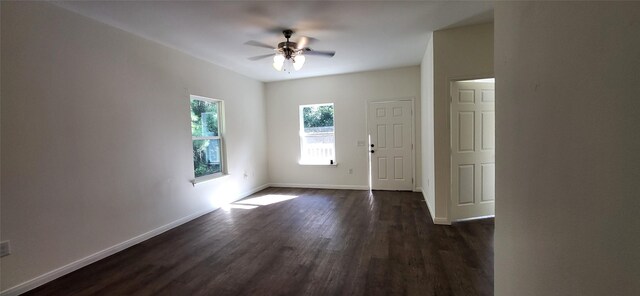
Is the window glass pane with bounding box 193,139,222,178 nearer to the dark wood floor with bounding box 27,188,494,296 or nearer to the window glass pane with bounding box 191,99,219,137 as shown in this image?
the window glass pane with bounding box 191,99,219,137

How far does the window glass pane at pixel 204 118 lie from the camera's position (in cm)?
424

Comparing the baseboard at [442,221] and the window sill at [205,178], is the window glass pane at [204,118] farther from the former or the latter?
the baseboard at [442,221]

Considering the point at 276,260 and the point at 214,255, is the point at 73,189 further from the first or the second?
the point at 276,260

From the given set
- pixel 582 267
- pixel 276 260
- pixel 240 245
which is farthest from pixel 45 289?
pixel 582 267

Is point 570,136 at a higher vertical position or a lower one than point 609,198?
higher

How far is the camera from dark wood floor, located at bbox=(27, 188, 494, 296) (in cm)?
216

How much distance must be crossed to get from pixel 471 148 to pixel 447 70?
1.11m

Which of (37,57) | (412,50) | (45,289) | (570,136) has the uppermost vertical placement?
(412,50)

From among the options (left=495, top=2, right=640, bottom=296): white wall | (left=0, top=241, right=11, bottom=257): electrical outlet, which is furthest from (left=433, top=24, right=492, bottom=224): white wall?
(left=0, top=241, right=11, bottom=257): electrical outlet

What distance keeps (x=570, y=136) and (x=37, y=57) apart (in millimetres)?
3671

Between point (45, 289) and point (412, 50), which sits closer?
point (45, 289)

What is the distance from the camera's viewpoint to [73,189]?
2.54 m

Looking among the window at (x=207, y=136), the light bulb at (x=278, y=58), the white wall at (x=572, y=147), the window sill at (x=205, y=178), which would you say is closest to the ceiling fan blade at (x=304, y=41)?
the light bulb at (x=278, y=58)

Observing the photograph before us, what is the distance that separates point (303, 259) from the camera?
260 cm
